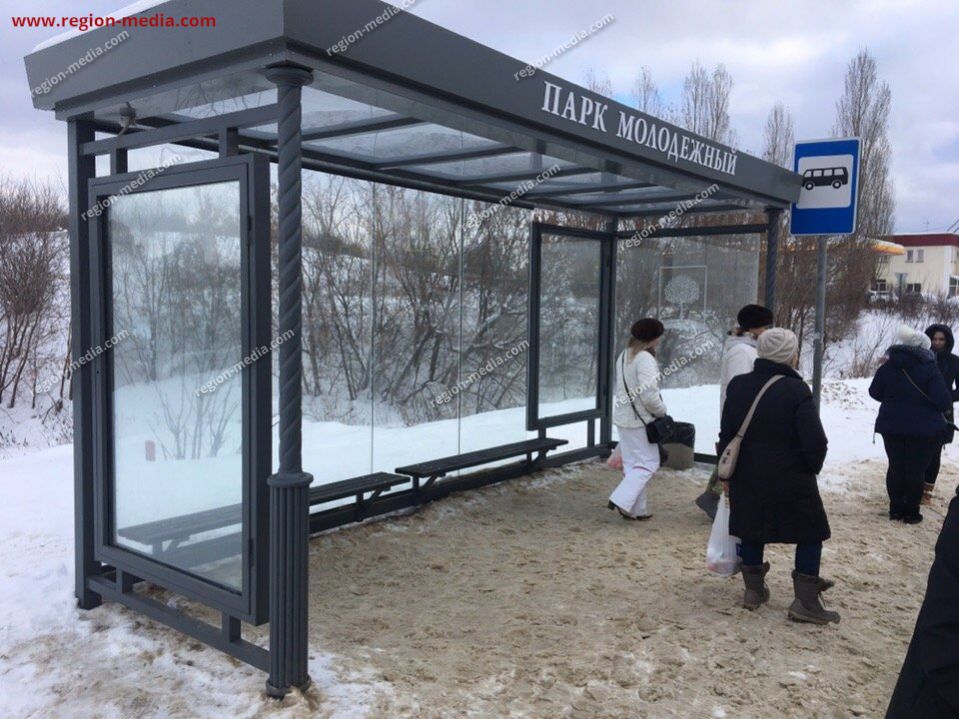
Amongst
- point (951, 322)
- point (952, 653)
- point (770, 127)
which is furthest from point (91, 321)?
point (951, 322)

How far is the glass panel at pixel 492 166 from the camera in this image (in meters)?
5.44

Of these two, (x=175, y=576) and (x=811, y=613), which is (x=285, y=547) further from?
(x=811, y=613)

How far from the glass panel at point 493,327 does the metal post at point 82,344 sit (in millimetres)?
3266

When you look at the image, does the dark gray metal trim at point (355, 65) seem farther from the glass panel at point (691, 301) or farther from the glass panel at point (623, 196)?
the glass panel at point (691, 301)

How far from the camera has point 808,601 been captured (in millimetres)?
4277

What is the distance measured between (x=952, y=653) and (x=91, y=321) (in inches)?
157

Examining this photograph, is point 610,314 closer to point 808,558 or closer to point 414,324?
point 414,324

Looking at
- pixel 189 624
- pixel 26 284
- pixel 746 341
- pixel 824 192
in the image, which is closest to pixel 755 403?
pixel 746 341

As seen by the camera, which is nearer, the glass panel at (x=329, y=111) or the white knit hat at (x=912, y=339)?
the glass panel at (x=329, y=111)

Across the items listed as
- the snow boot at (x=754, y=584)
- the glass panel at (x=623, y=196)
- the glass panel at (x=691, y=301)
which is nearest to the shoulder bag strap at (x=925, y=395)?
the glass panel at (x=691, y=301)

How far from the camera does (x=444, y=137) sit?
15.8ft

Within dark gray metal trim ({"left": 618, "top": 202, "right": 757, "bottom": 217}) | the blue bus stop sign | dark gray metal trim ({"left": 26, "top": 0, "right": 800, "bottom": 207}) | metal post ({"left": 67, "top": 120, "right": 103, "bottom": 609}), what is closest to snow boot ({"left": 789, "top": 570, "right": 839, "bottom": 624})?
dark gray metal trim ({"left": 26, "top": 0, "right": 800, "bottom": 207})

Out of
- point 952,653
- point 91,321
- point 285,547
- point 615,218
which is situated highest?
point 615,218

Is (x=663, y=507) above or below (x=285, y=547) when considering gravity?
below
